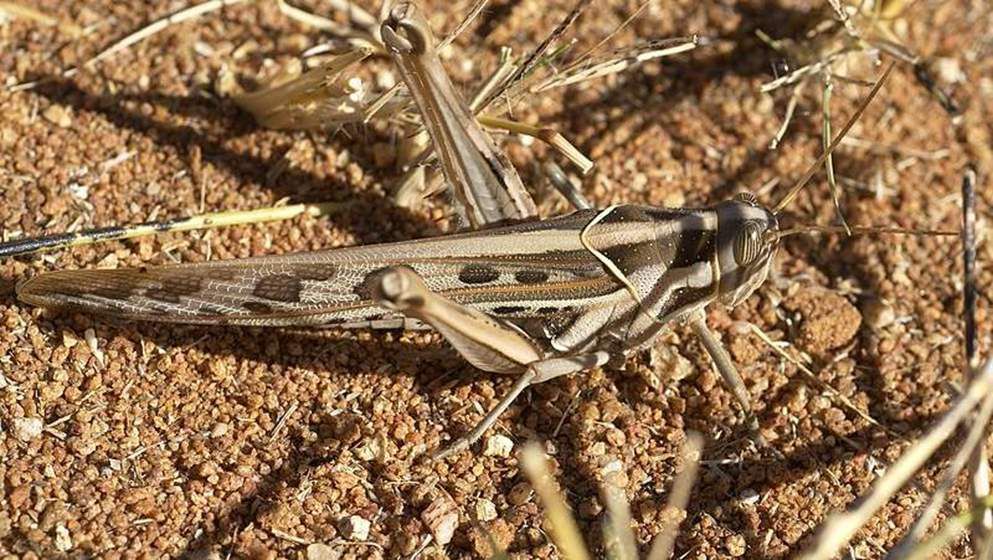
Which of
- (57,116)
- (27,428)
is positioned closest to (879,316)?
(27,428)

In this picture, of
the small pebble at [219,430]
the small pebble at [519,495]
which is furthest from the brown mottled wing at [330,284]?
A: the small pebble at [519,495]

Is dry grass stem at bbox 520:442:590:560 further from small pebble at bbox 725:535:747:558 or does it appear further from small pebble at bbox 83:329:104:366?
small pebble at bbox 83:329:104:366

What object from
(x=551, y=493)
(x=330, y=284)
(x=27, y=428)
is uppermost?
(x=330, y=284)

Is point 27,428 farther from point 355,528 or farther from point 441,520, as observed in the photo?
point 441,520

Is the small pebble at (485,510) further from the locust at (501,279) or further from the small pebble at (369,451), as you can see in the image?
the small pebble at (369,451)

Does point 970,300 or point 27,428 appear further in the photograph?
point 970,300
